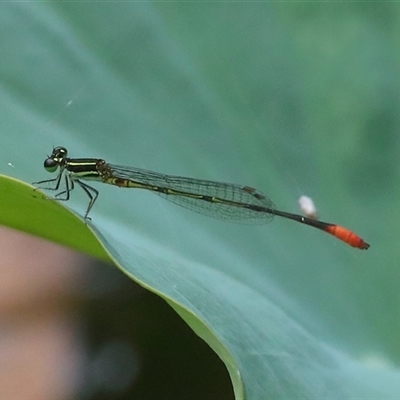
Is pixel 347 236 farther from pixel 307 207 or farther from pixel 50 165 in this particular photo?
Result: pixel 50 165

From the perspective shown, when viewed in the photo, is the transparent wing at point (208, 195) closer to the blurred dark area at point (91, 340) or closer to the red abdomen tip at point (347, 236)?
the red abdomen tip at point (347, 236)

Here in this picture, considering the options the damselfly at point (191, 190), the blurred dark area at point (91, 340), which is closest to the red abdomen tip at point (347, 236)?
the damselfly at point (191, 190)

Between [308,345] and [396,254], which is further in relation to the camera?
[396,254]

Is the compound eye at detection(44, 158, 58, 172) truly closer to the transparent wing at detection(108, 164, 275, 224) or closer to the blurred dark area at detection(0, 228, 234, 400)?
the transparent wing at detection(108, 164, 275, 224)

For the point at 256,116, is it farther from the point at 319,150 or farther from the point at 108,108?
the point at 108,108

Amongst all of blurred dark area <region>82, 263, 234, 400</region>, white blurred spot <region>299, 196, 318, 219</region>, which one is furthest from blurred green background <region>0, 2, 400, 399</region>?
blurred dark area <region>82, 263, 234, 400</region>

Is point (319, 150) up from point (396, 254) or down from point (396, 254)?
up

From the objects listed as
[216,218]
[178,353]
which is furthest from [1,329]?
[216,218]
